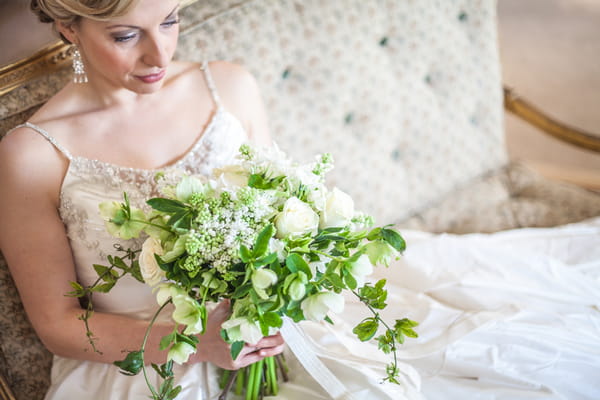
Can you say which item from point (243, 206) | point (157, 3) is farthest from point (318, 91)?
point (243, 206)

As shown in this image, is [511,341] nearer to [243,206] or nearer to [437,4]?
[243,206]

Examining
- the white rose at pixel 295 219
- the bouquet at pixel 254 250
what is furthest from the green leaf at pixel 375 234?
the white rose at pixel 295 219

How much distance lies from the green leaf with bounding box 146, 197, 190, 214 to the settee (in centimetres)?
79

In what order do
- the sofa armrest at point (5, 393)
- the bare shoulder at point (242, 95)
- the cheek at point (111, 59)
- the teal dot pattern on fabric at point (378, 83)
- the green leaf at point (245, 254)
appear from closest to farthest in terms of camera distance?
the green leaf at point (245, 254) < the cheek at point (111, 59) < the sofa armrest at point (5, 393) < the bare shoulder at point (242, 95) < the teal dot pattern on fabric at point (378, 83)

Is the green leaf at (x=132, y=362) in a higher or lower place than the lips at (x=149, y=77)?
lower

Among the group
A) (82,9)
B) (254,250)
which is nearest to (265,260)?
(254,250)

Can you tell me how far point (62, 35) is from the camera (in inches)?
54.4

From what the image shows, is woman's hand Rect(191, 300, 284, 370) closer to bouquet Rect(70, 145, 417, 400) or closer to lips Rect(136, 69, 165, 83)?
bouquet Rect(70, 145, 417, 400)

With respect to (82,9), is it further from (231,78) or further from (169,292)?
(169,292)

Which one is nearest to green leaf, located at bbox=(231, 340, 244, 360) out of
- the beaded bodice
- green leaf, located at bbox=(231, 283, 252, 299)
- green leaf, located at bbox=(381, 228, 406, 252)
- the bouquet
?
the bouquet

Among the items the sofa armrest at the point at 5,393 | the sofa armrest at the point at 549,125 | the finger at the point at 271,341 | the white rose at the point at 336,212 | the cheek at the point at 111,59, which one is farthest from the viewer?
the sofa armrest at the point at 549,125

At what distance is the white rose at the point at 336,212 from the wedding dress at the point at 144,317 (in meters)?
0.38

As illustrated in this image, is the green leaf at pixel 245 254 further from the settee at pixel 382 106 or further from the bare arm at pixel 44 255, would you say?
the settee at pixel 382 106

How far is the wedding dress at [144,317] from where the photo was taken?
1247 mm
